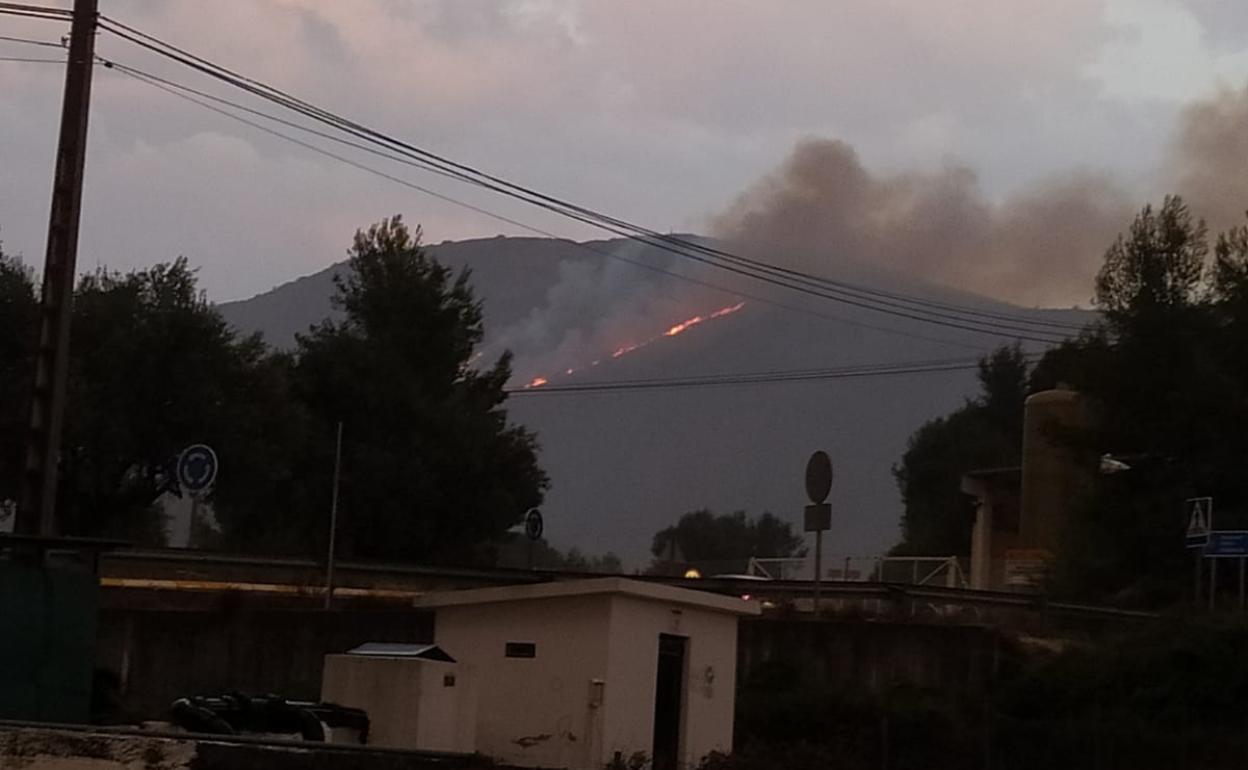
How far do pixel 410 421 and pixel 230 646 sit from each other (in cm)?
2860

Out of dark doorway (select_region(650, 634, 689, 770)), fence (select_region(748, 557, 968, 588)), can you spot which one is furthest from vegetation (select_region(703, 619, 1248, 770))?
fence (select_region(748, 557, 968, 588))

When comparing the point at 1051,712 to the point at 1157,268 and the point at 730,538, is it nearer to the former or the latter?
the point at 1157,268

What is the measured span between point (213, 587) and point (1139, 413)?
22.7 m

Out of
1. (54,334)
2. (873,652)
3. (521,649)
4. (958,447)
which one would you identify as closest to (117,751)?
(54,334)

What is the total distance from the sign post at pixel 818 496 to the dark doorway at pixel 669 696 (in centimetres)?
330

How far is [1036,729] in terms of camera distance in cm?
2706

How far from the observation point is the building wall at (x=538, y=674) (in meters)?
23.3

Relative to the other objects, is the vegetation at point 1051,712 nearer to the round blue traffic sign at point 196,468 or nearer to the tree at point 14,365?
the round blue traffic sign at point 196,468

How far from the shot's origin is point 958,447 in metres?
102

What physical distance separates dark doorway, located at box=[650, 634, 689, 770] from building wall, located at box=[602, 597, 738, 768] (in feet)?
0.32

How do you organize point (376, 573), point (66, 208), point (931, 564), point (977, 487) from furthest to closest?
1. point (977, 487)
2. point (931, 564)
3. point (376, 573)
4. point (66, 208)

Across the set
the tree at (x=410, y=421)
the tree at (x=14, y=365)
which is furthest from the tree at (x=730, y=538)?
the tree at (x=14, y=365)

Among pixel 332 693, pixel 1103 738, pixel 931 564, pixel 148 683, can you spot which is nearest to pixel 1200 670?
pixel 1103 738

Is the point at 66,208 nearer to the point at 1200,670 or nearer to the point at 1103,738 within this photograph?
the point at 1103,738
